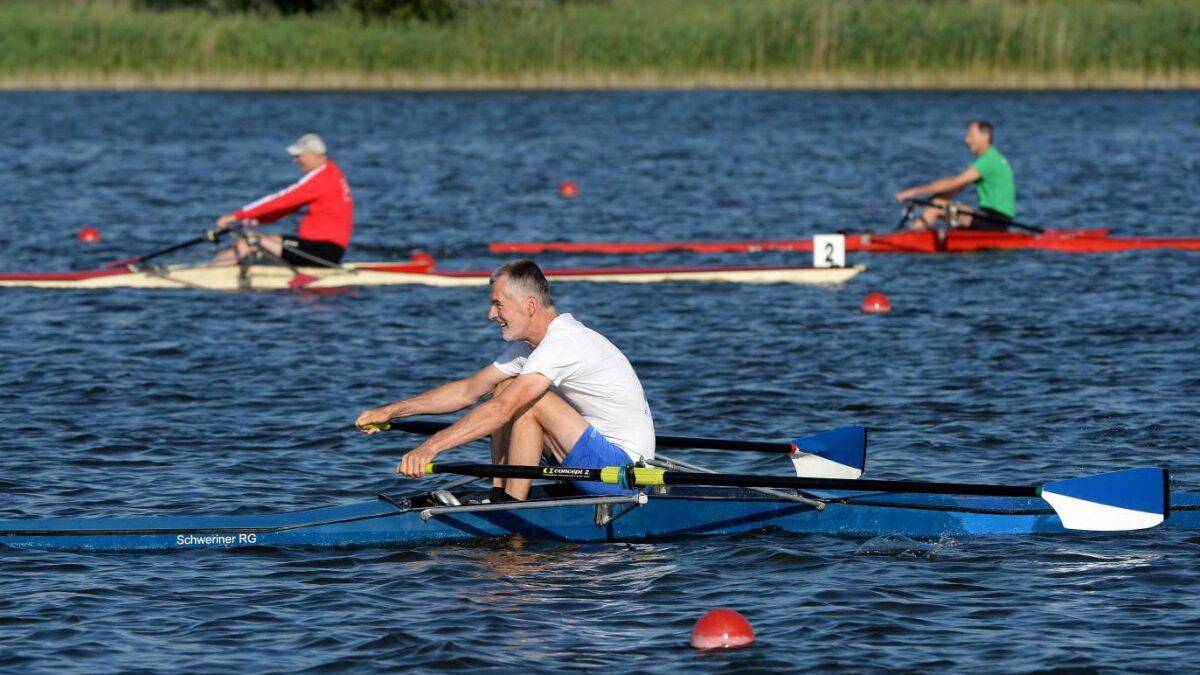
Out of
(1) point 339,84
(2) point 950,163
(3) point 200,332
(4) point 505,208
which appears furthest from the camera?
(1) point 339,84

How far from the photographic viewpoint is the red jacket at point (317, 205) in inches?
642

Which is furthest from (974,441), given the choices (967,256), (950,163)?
(950,163)

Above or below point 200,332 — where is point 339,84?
above

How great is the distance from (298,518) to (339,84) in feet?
100.0

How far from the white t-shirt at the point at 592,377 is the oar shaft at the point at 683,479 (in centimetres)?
43

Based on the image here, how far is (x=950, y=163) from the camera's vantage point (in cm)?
2914

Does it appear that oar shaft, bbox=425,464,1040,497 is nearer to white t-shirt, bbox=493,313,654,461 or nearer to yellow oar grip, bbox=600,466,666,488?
yellow oar grip, bbox=600,466,666,488

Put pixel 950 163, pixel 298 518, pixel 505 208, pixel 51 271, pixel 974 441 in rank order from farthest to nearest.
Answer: pixel 950 163 < pixel 505 208 < pixel 51 271 < pixel 974 441 < pixel 298 518

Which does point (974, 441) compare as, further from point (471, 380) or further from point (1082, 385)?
point (471, 380)

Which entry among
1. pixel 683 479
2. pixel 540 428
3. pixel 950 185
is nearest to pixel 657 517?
pixel 683 479

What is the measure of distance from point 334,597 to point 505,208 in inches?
654

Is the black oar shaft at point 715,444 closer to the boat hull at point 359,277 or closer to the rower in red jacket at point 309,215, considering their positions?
the rower in red jacket at point 309,215

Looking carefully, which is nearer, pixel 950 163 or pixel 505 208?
pixel 505 208

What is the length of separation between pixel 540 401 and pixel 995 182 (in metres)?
11.5
